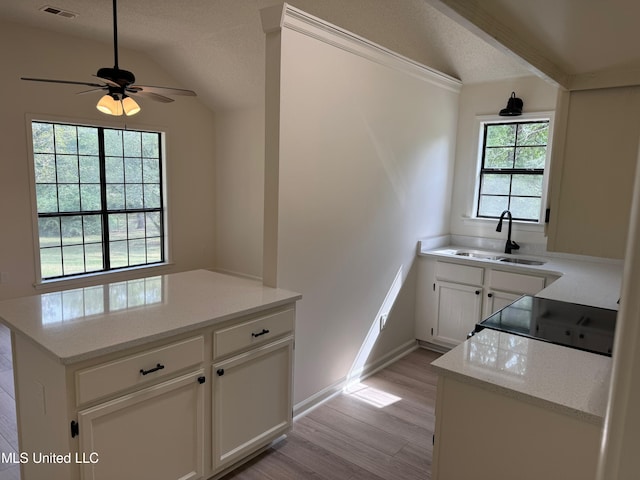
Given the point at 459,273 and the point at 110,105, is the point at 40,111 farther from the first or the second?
the point at 459,273

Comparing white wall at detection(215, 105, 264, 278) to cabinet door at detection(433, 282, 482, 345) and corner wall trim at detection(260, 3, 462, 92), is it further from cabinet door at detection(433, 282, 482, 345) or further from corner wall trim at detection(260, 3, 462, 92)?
cabinet door at detection(433, 282, 482, 345)

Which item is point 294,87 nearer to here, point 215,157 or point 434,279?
point 434,279

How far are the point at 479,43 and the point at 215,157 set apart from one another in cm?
415

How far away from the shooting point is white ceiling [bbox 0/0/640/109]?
0.90 metres

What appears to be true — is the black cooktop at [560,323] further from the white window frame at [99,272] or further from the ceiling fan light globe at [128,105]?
the white window frame at [99,272]

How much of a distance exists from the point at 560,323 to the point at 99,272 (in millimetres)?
5361

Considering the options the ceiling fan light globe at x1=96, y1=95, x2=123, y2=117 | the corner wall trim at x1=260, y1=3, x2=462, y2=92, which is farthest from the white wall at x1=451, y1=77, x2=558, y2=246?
the ceiling fan light globe at x1=96, y1=95, x2=123, y2=117

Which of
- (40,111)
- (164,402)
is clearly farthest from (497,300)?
(40,111)

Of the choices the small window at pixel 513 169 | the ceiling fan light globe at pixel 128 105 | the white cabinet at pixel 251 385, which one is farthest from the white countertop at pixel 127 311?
the small window at pixel 513 169

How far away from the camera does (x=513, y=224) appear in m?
4.35

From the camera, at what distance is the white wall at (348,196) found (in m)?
2.76

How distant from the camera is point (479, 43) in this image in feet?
12.7

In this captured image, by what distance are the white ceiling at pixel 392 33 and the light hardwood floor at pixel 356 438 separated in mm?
2173

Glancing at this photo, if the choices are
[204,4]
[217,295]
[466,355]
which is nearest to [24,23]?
[204,4]
